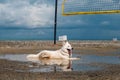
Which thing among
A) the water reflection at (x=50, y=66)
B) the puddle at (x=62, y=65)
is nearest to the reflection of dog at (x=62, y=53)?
the water reflection at (x=50, y=66)

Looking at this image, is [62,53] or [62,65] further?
[62,53]

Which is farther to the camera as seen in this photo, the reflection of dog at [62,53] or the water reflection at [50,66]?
the reflection of dog at [62,53]

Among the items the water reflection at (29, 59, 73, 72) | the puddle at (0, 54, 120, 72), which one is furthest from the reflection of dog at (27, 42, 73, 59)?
the puddle at (0, 54, 120, 72)

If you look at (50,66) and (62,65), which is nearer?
(50,66)

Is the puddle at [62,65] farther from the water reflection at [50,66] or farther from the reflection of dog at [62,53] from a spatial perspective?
the reflection of dog at [62,53]

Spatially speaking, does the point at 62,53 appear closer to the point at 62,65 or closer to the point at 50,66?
the point at 62,65

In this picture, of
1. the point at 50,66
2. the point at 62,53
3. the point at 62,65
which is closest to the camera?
the point at 50,66

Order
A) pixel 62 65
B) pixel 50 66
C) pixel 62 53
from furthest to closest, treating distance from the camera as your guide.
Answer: pixel 62 53 < pixel 62 65 < pixel 50 66

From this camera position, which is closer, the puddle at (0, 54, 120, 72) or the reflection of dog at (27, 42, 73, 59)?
the puddle at (0, 54, 120, 72)

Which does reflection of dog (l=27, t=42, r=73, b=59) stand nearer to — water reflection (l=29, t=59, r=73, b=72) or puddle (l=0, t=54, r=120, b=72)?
water reflection (l=29, t=59, r=73, b=72)

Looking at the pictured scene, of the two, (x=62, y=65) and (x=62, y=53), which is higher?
(x=62, y=65)

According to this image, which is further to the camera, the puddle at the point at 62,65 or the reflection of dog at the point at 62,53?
the reflection of dog at the point at 62,53

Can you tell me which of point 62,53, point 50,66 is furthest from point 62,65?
point 62,53

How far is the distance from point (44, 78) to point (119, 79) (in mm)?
2765
